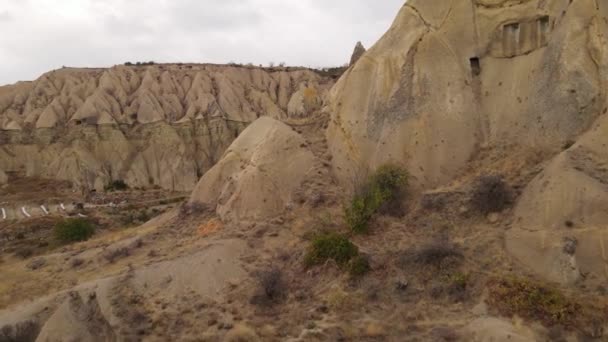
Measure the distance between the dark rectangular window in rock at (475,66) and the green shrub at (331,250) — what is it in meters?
7.15

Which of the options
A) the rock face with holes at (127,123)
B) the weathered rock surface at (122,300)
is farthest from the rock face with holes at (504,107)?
the rock face with holes at (127,123)

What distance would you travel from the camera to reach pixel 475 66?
17.5m

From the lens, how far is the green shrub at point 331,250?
1458cm

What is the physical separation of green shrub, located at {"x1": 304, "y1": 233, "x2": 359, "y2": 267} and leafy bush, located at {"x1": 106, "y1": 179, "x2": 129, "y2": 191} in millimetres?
44227

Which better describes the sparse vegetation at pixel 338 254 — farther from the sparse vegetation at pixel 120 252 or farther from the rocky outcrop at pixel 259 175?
the sparse vegetation at pixel 120 252

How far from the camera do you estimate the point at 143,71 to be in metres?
69.6

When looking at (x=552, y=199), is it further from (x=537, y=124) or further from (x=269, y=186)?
(x=269, y=186)

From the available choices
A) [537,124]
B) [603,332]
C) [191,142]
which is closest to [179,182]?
[191,142]

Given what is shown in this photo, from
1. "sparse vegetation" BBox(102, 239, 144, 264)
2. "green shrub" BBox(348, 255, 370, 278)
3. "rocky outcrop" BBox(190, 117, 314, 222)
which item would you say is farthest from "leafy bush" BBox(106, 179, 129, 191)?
"green shrub" BBox(348, 255, 370, 278)

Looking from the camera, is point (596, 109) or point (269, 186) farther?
point (269, 186)

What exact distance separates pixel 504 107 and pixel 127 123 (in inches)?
2009

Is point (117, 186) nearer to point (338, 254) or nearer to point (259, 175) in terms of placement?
point (259, 175)

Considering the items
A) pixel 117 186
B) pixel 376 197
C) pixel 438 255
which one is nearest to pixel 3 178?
pixel 117 186

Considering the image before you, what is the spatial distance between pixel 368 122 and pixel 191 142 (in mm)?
43743
